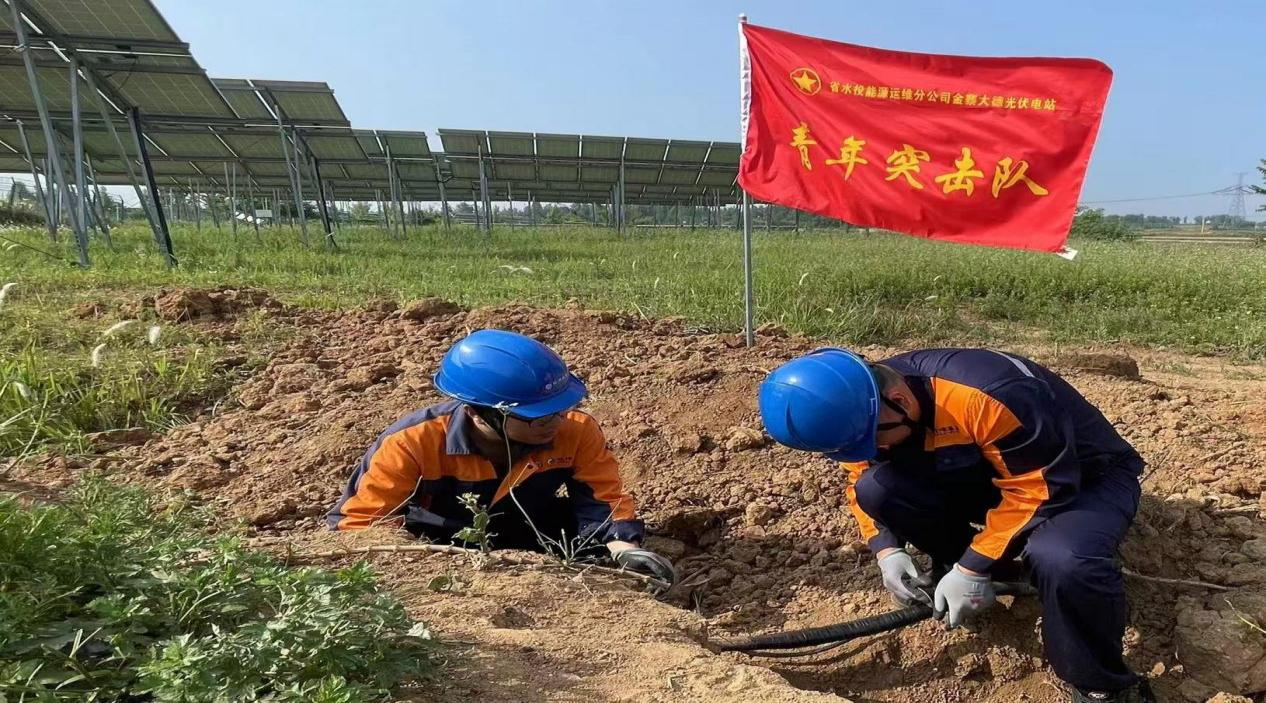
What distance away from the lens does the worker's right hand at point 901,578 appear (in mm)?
2076

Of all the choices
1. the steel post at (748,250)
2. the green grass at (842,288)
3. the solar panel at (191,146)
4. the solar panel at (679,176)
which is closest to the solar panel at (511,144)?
the solar panel at (679,176)

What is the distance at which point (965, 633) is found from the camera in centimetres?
215

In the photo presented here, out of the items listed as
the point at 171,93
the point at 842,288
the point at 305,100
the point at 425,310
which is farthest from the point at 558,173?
the point at 425,310

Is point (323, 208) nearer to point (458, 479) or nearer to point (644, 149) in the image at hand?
point (644, 149)

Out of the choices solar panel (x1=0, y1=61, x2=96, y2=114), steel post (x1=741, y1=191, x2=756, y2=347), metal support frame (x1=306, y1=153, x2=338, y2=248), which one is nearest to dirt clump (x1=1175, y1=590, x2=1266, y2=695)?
steel post (x1=741, y1=191, x2=756, y2=347)

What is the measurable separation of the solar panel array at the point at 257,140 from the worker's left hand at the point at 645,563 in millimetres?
7049

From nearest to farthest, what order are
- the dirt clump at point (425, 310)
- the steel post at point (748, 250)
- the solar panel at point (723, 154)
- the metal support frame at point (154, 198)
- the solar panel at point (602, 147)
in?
the steel post at point (748, 250)
the dirt clump at point (425, 310)
the metal support frame at point (154, 198)
the solar panel at point (602, 147)
the solar panel at point (723, 154)

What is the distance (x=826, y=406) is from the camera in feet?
6.01

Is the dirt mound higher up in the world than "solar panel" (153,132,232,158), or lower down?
lower down

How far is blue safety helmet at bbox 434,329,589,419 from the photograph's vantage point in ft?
6.92

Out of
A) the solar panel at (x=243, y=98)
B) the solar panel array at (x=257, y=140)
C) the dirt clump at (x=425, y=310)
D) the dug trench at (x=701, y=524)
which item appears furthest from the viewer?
the solar panel at (x=243, y=98)

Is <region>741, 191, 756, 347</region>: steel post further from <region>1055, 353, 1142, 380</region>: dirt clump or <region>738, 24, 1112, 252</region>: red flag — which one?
<region>1055, 353, 1142, 380</region>: dirt clump

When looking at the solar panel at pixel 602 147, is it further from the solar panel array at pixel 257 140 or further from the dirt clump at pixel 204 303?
the dirt clump at pixel 204 303

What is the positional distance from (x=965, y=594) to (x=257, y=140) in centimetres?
1657
